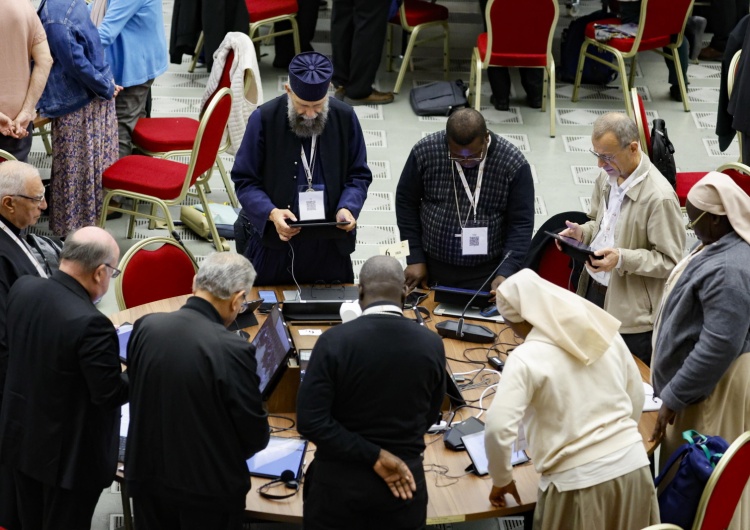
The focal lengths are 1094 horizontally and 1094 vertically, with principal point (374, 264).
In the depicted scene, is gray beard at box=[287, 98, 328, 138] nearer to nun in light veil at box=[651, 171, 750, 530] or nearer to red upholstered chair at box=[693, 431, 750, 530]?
nun in light veil at box=[651, 171, 750, 530]

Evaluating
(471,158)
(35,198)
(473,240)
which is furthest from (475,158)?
(35,198)

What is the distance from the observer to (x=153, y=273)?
4.73 m

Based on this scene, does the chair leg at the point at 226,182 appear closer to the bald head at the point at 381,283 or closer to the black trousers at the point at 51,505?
the black trousers at the point at 51,505

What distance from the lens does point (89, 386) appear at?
3.47 metres

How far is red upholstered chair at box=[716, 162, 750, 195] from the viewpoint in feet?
17.6

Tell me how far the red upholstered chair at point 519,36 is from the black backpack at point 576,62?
1.02 metres

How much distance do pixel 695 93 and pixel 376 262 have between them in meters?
6.32

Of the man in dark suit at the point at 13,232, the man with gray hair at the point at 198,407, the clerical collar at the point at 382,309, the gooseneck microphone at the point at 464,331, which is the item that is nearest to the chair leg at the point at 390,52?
the gooseneck microphone at the point at 464,331

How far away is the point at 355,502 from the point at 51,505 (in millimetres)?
1094

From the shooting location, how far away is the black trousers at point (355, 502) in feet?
10.9

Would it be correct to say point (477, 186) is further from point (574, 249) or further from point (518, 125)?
point (518, 125)

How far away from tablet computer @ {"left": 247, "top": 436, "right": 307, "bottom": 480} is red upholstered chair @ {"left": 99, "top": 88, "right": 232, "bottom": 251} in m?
2.65

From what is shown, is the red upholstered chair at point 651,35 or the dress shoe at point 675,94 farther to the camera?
the dress shoe at point 675,94

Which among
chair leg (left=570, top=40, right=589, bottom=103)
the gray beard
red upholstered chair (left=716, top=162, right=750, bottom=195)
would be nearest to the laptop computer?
the gray beard
